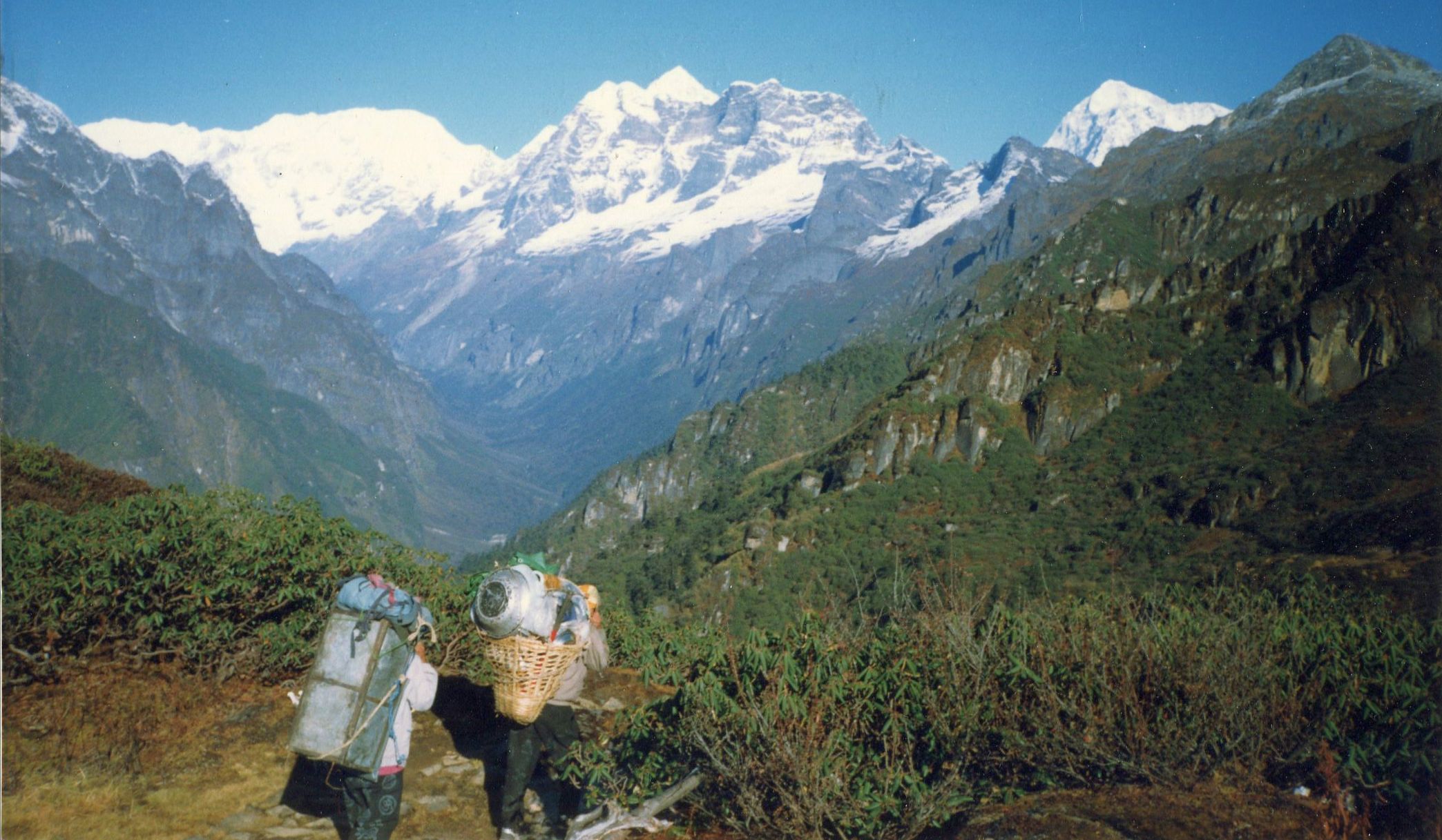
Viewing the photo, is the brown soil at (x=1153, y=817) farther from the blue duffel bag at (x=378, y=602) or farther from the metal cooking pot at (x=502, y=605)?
the blue duffel bag at (x=378, y=602)

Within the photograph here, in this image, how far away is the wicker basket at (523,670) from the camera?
6766mm

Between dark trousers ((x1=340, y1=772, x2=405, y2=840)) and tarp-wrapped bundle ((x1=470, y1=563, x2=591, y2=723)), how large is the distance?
1.15 m

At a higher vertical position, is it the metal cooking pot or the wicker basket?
the metal cooking pot

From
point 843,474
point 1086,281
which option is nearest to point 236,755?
point 843,474

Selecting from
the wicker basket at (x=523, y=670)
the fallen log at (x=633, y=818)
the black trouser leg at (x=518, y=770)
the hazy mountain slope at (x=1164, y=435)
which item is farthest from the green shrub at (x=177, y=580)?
the hazy mountain slope at (x=1164, y=435)

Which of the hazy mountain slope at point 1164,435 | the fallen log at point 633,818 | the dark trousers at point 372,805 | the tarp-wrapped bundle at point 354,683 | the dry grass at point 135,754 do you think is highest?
the hazy mountain slope at point 1164,435

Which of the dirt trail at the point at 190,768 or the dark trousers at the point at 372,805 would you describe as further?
the dirt trail at the point at 190,768

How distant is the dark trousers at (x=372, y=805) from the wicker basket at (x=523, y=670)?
3.78 feet

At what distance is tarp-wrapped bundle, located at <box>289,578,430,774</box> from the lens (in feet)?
21.3

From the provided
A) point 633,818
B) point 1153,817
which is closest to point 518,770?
point 633,818

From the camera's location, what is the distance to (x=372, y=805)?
6867 mm

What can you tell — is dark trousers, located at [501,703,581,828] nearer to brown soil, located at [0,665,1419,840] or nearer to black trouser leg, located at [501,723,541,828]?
black trouser leg, located at [501,723,541,828]

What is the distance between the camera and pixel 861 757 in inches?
254

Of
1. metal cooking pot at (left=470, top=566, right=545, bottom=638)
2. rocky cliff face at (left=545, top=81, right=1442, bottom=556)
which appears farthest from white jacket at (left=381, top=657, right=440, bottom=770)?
rocky cliff face at (left=545, top=81, right=1442, bottom=556)
